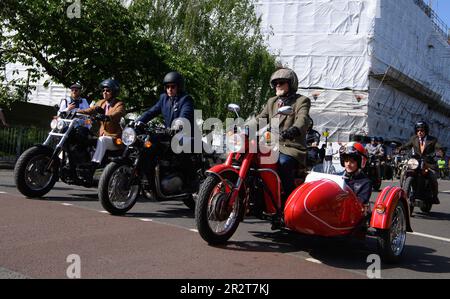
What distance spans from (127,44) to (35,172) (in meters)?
11.6

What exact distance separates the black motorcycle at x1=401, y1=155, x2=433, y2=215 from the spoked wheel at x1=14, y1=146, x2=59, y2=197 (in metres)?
6.33

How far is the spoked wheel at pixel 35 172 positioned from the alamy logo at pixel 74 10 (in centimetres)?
1073

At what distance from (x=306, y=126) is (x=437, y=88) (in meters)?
46.2

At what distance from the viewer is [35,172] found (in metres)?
7.93

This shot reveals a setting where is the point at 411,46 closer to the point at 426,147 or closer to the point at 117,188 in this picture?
the point at 426,147

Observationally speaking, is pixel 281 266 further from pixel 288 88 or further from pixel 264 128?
pixel 288 88

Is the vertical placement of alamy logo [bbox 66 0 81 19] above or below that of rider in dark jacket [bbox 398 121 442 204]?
above

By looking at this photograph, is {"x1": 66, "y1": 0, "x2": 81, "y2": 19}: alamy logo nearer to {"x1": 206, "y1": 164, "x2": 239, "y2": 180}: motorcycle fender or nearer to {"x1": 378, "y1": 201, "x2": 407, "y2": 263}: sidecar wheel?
{"x1": 206, "y1": 164, "x2": 239, "y2": 180}: motorcycle fender

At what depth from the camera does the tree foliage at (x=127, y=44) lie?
17.5 metres

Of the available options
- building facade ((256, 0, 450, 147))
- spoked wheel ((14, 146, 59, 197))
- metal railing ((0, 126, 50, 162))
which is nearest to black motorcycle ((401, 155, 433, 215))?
spoked wheel ((14, 146, 59, 197))

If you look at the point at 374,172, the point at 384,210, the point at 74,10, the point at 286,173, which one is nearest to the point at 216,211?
the point at 286,173

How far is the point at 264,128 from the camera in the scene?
217 inches

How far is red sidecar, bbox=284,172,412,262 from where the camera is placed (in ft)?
16.3

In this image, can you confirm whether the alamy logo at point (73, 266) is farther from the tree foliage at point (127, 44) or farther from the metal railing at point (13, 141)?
the tree foliage at point (127, 44)
